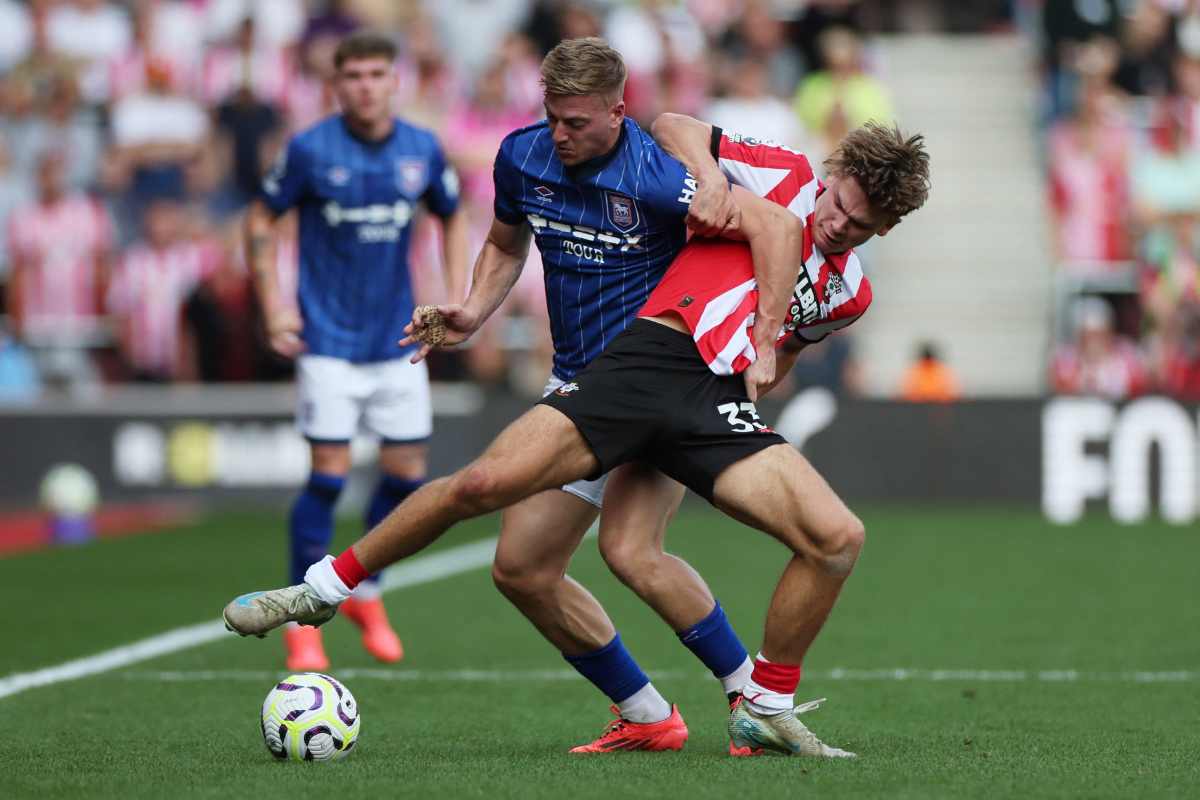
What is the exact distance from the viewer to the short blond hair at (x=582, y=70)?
4.53m

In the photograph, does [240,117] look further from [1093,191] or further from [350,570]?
[350,570]

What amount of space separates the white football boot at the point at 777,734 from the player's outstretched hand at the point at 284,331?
2.91 m

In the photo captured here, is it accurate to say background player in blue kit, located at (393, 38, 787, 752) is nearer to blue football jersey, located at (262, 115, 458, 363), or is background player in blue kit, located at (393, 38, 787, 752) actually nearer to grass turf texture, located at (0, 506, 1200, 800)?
grass turf texture, located at (0, 506, 1200, 800)

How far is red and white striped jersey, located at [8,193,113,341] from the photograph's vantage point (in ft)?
48.7

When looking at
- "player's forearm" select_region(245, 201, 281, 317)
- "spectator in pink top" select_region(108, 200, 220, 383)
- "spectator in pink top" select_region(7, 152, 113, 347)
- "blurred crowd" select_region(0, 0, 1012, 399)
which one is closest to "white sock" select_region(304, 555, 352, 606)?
"player's forearm" select_region(245, 201, 281, 317)

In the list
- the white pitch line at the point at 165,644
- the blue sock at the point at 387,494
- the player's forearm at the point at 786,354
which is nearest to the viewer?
the player's forearm at the point at 786,354

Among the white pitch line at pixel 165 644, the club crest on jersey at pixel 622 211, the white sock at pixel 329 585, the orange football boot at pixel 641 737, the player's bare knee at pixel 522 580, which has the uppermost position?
the club crest on jersey at pixel 622 211

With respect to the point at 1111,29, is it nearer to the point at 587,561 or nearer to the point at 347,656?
the point at 587,561

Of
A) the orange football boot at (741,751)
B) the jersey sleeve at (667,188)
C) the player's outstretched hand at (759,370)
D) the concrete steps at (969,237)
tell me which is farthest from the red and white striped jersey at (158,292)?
the orange football boot at (741,751)

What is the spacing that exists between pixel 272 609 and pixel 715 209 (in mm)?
1709

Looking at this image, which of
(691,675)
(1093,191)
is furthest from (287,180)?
(1093,191)

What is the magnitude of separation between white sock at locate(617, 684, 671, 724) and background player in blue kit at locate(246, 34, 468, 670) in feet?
7.03

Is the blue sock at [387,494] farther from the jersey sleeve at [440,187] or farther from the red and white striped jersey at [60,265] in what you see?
the red and white striped jersey at [60,265]

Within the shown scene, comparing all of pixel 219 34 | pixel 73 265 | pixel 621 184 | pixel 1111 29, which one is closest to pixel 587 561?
pixel 621 184
